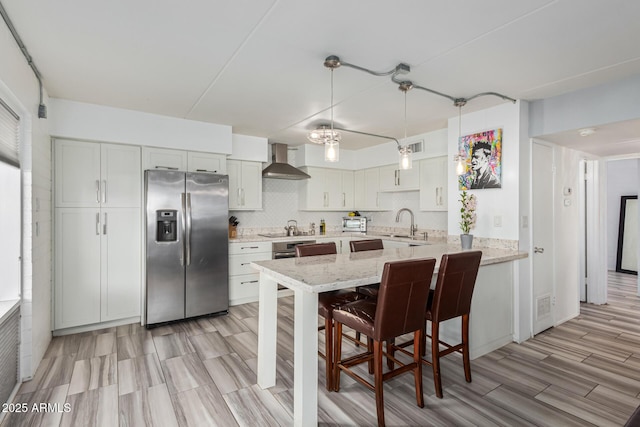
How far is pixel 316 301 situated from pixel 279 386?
99 cm

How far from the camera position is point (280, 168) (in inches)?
195

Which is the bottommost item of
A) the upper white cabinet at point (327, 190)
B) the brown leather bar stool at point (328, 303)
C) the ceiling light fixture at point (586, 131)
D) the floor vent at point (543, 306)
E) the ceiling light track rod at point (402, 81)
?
the floor vent at point (543, 306)

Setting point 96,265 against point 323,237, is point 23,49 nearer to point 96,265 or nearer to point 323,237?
point 96,265

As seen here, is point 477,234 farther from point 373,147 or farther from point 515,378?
point 373,147

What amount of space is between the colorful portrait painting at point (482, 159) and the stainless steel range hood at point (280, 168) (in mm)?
2377

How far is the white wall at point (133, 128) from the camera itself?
3.31 meters

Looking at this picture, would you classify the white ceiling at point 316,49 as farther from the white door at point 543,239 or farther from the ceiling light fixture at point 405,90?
the white door at point 543,239

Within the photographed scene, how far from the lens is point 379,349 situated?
75.5 inches

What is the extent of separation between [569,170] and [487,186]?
1.35 m

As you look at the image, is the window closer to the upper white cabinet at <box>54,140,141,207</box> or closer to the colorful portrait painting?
the upper white cabinet at <box>54,140,141,207</box>

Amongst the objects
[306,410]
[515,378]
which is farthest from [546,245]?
[306,410]

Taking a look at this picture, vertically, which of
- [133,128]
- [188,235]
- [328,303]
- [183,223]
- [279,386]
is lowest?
[279,386]

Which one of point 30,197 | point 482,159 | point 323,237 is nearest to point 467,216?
point 482,159

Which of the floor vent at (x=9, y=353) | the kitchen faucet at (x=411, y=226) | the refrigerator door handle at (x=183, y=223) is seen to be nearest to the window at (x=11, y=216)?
the floor vent at (x=9, y=353)
